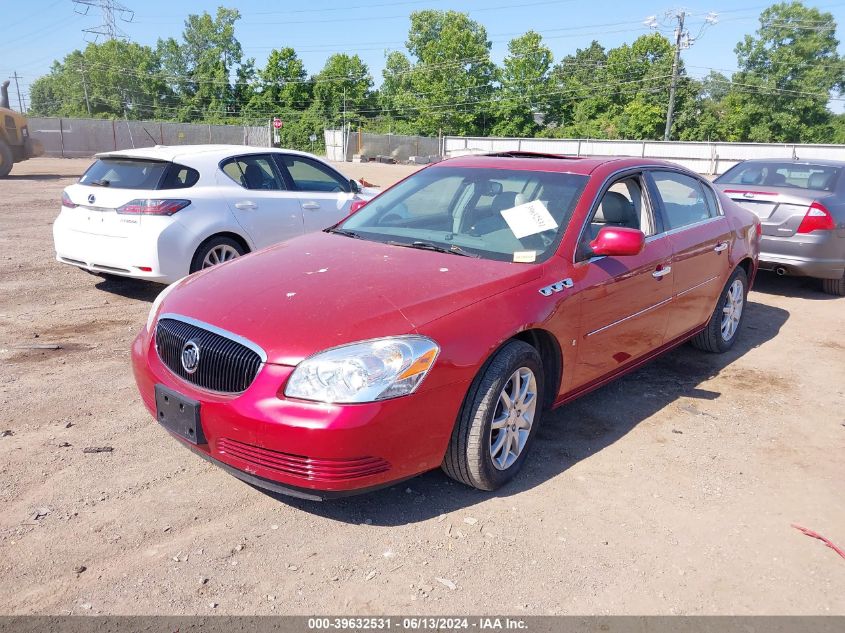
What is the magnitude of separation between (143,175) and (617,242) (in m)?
4.71

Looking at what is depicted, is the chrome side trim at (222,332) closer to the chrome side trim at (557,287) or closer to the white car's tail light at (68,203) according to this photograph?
the chrome side trim at (557,287)

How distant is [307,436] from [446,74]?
83421mm

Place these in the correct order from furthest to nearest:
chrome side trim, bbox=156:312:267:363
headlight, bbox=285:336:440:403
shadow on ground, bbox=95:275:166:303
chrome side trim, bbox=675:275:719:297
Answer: shadow on ground, bbox=95:275:166:303, chrome side trim, bbox=675:275:719:297, chrome side trim, bbox=156:312:267:363, headlight, bbox=285:336:440:403

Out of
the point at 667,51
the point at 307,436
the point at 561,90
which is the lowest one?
the point at 307,436

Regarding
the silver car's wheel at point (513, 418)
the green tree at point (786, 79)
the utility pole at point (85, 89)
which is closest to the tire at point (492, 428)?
the silver car's wheel at point (513, 418)

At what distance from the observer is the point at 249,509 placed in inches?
128

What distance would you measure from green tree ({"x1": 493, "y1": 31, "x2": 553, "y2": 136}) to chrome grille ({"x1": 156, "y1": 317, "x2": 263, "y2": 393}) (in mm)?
73578

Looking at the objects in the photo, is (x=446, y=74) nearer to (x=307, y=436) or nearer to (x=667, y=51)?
(x=667, y=51)

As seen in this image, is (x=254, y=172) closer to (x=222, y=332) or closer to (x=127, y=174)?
(x=127, y=174)

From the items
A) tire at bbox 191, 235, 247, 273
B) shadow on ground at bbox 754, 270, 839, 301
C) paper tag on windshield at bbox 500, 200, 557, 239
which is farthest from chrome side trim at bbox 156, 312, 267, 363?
shadow on ground at bbox 754, 270, 839, 301

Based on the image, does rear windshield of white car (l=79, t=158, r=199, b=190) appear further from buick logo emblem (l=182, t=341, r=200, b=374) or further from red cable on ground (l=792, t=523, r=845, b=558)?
red cable on ground (l=792, t=523, r=845, b=558)

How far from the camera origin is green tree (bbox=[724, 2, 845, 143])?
6350cm

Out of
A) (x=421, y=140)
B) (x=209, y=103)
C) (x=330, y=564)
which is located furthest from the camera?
(x=209, y=103)

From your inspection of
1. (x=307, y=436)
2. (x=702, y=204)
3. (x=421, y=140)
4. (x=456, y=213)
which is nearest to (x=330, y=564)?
(x=307, y=436)
